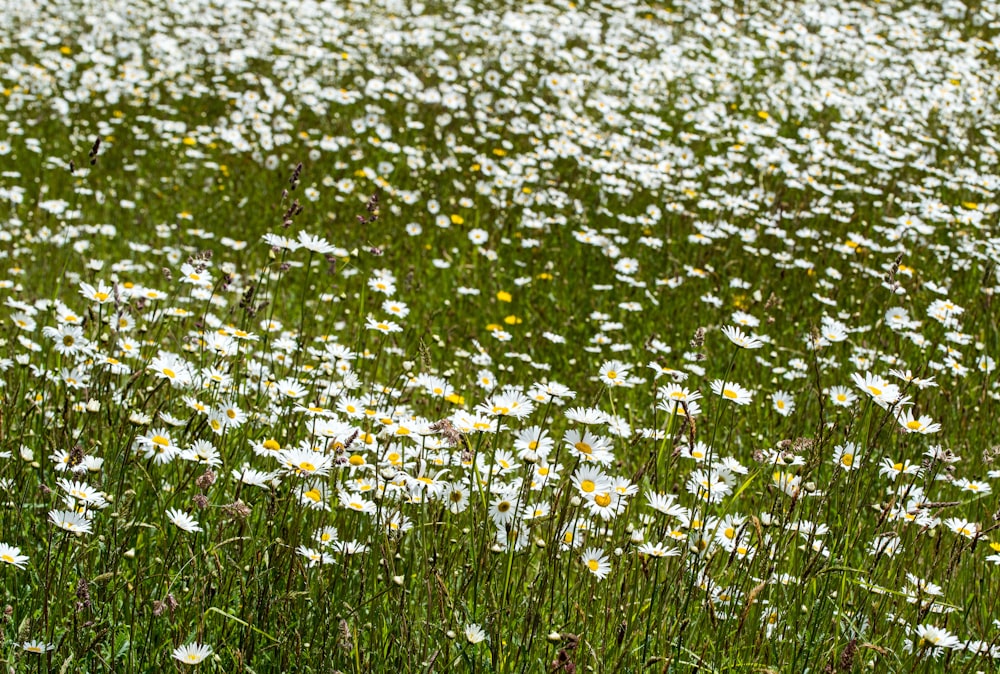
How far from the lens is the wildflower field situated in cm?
213

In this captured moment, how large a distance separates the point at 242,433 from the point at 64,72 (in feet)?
23.2

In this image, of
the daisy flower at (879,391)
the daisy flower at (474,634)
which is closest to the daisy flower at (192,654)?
the daisy flower at (474,634)

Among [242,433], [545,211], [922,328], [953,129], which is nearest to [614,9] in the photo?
[953,129]

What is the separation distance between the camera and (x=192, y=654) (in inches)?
69.1

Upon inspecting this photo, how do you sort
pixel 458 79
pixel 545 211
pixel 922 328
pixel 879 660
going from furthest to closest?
pixel 458 79, pixel 545 211, pixel 922 328, pixel 879 660

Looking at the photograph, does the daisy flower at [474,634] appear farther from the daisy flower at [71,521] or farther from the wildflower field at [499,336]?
the daisy flower at [71,521]

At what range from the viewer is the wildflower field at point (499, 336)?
2127 millimetres

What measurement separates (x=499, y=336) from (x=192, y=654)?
250 cm

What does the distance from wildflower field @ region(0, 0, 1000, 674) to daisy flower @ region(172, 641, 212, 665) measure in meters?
0.02

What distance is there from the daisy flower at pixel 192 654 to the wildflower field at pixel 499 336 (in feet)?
0.06

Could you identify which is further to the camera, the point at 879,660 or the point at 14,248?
the point at 14,248

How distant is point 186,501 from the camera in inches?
106

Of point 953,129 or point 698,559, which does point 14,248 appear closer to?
point 698,559

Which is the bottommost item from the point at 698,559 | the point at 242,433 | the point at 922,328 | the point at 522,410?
the point at 922,328
